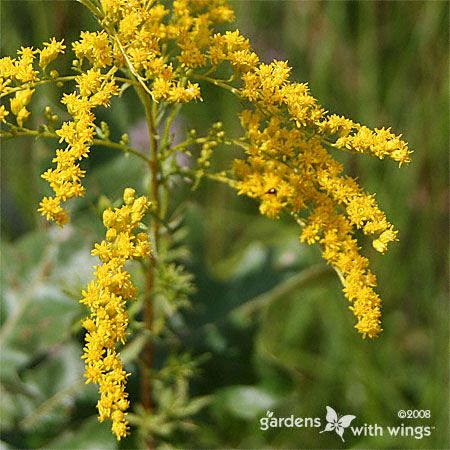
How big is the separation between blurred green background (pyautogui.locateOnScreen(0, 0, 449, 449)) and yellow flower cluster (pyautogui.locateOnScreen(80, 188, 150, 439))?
11.8 inches

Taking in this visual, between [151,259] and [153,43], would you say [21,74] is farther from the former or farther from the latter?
[151,259]

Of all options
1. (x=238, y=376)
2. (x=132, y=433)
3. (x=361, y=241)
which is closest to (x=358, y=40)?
(x=361, y=241)

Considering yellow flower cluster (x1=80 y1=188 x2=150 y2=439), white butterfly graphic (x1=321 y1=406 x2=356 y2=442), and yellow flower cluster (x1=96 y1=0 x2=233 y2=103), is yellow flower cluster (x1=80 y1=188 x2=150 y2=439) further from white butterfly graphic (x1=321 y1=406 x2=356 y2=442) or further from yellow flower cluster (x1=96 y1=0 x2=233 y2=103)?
white butterfly graphic (x1=321 y1=406 x2=356 y2=442)

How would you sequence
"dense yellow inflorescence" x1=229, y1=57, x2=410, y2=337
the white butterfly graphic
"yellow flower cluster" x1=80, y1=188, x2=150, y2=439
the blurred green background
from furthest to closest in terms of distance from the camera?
the white butterfly graphic < the blurred green background < "dense yellow inflorescence" x1=229, y1=57, x2=410, y2=337 < "yellow flower cluster" x1=80, y1=188, x2=150, y2=439

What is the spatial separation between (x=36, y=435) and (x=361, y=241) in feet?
3.55

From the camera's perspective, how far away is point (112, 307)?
936mm

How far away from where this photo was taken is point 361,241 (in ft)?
6.70

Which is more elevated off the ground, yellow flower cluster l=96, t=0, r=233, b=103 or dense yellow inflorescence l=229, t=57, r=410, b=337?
yellow flower cluster l=96, t=0, r=233, b=103

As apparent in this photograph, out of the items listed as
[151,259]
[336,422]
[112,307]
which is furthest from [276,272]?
[112,307]

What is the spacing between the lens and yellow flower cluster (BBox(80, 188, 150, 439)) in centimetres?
90

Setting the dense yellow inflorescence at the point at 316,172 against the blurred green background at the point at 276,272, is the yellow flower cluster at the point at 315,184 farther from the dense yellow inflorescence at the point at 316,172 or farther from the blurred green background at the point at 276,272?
the blurred green background at the point at 276,272

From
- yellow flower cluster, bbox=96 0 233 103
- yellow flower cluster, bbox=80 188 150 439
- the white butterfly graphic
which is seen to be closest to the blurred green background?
the white butterfly graphic

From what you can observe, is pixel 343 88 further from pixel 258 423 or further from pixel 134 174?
pixel 258 423

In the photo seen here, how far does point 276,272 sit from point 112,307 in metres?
0.70
